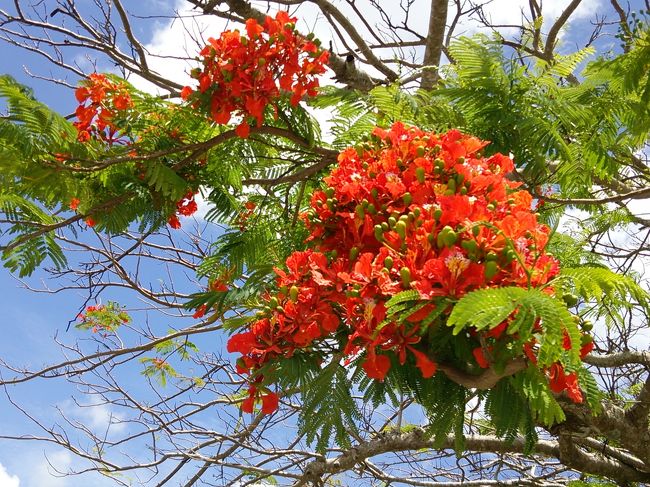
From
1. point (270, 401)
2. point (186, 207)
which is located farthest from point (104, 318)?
point (270, 401)

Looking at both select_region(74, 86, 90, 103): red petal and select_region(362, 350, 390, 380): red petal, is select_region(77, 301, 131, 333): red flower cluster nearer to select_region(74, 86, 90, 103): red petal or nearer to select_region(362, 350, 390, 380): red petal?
select_region(74, 86, 90, 103): red petal

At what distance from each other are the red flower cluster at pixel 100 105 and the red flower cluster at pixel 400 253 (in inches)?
60.0

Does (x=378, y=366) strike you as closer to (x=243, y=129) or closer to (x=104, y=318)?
(x=243, y=129)

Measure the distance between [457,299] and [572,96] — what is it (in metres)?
1.57

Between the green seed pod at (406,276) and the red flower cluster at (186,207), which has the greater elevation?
the red flower cluster at (186,207)

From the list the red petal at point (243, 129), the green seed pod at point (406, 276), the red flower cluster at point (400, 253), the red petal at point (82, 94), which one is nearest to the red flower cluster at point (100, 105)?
the red petal at point (82, 94)

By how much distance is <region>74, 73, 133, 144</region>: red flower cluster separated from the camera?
3170 millimetres

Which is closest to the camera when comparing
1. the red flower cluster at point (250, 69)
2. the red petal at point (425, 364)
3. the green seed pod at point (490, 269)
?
the green seed pod at point (490, 269)

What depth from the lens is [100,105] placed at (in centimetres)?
327

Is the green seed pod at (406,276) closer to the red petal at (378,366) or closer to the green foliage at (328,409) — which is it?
the red petal at (378,366)

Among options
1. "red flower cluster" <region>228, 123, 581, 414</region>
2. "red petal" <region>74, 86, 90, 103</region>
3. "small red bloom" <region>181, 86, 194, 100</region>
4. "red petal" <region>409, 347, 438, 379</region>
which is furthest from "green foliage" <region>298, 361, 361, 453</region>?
"red petal" <region>74, 86, 90, 103</region>

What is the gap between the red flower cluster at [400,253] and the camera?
140 centimetres

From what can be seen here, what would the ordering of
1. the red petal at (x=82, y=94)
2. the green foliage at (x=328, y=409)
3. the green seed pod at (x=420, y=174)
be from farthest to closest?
1. the red petal at (x=82, y=94)
2. the green seed pod at (x=420, y=174)
3. the green foliage at (x=328, y=409)

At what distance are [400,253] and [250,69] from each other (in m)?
1.55
